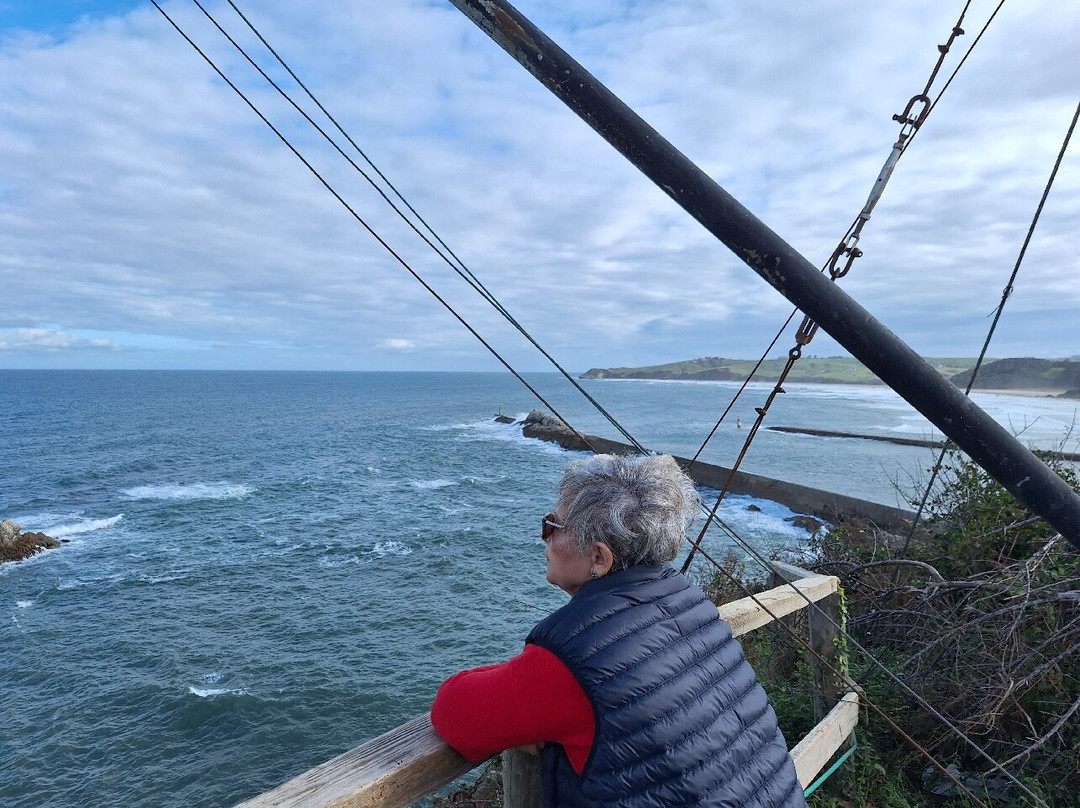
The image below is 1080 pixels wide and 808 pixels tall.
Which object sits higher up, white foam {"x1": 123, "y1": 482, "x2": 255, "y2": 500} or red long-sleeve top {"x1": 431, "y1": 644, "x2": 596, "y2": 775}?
red long-sleeve top {"x1": 431, "y1": 644, "x2": 596, "y2": 775}

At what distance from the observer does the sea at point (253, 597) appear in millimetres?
11383

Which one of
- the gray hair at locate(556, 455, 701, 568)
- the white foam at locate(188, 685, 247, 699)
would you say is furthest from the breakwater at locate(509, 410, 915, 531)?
the gray hair at locate(556, 455, 701, 568)

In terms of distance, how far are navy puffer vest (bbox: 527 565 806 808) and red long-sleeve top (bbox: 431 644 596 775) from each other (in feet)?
0.09

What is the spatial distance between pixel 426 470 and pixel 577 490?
36.0 meters

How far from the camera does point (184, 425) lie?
63188 mm

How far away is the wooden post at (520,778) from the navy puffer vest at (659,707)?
160 millimetres

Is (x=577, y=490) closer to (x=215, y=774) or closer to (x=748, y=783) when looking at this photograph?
(x=748, y=783)

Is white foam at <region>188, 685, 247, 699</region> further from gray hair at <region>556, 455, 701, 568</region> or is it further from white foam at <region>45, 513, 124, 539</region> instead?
white foam at <region>45, 513, 124, 539</region>

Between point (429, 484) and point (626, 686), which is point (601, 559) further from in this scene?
point (429, 484)

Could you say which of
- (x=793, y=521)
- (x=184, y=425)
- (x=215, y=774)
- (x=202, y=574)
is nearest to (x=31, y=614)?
(x=202, y=574)

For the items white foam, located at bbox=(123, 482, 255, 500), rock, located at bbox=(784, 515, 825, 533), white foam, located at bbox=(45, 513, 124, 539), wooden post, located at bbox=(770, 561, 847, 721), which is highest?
wooden post, located at bbox=(770, 561, 847, 721)

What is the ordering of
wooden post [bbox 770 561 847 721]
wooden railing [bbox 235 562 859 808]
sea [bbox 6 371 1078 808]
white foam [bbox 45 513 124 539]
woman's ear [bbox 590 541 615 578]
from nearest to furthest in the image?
wooden railing [bbox 235 562 859 808]
woman's ear [bbox 590 541 615 578]
wooden post [bbox 770 561 847 721]
sea [bbox 6 371 1078 808]
white foam [bbox 45 513 124 539]

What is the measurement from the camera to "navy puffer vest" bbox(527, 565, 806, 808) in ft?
4.77

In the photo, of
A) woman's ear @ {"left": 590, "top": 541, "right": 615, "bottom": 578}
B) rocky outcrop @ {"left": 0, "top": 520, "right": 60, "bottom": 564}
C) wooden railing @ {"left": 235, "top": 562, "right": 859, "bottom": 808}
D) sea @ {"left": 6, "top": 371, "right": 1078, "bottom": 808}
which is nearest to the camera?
wooden railing @ {"left": 235, "top": 562, "right": 859, "bottom": 808}
